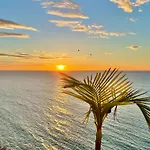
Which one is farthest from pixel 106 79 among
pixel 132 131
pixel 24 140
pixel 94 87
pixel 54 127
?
pixel 54 127

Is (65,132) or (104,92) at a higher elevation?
(104,92)

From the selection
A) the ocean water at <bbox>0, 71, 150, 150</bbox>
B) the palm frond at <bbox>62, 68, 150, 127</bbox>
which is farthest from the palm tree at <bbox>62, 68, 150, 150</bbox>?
the ocean water at <bbox>0, 71, 150, 150</bbox>

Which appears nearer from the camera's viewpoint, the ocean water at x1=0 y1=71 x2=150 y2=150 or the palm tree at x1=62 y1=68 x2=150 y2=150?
the palm tree at x1=62 y1=68 x2=150 y2=150

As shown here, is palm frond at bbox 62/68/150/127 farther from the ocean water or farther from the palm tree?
the ocean water

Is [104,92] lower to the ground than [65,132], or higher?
higher

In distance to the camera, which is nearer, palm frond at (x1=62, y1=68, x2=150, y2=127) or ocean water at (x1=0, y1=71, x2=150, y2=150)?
palm frond at (x1=62, y1=68, x2=150, y2=127)

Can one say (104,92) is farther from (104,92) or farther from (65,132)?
(65,132)

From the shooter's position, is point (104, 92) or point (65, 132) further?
point (65, 132)

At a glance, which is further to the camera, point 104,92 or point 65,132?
point 65,132

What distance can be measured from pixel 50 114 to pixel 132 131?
17.6m

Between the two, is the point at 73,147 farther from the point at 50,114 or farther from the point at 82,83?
the point at 82,83

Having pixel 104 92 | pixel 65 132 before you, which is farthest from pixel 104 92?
pixel 65 132

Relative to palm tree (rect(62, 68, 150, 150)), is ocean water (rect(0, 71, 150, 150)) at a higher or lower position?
lower

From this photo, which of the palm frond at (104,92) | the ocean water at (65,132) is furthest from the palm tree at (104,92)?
the ocean water at (65,132)
